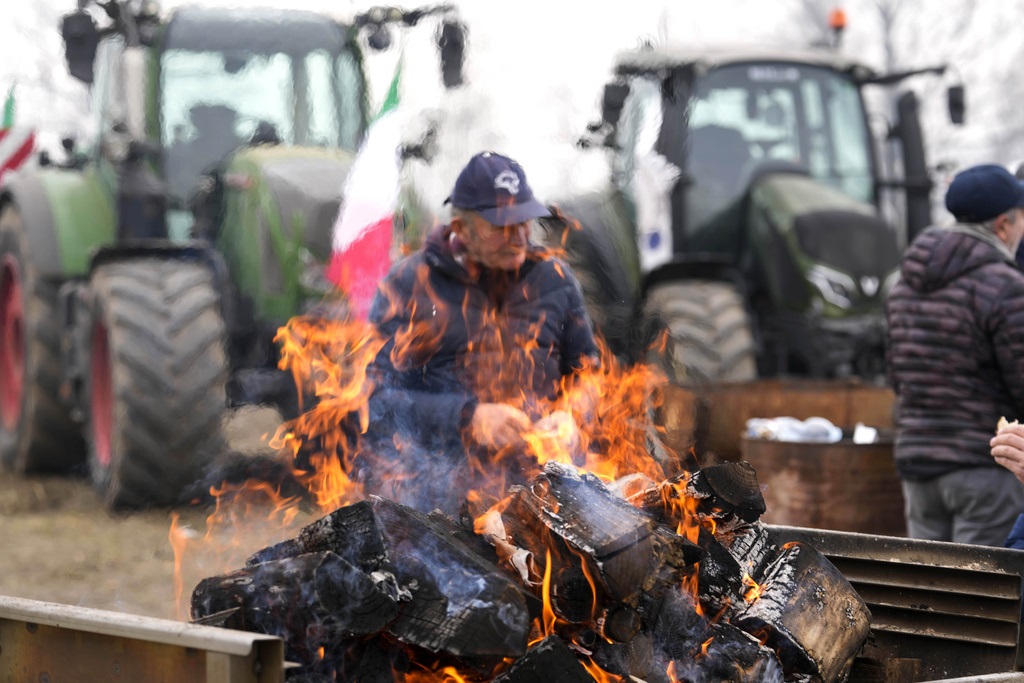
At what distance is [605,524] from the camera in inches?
116

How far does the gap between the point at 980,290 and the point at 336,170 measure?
4597 millimetres

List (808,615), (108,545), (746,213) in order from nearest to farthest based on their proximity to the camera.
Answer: (808,615), (108,545), (746,213)

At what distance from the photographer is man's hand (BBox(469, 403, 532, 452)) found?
12.1 ft

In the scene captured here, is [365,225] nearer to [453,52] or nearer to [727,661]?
[453,52]

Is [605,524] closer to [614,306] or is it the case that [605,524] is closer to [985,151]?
[614,306]

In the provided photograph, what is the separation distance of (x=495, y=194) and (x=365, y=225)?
3.92 m

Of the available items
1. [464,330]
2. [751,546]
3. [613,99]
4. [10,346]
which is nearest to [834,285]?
[613,99]

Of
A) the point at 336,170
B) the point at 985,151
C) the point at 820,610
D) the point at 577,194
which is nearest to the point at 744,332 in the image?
the point at 577,194

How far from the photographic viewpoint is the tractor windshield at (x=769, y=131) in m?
9.49

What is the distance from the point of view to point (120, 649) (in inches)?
104

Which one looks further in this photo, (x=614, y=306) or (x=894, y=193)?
(x=894, y=193)

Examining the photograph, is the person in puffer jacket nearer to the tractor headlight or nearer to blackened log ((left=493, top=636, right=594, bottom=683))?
blackened log ((left=493, top=636, right=594, bottom=683))

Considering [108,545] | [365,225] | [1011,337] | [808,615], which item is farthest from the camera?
[365,225]

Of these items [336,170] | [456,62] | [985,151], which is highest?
[456,62]
